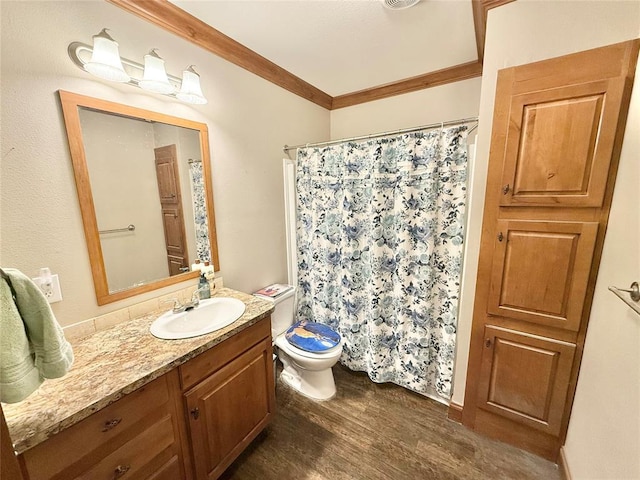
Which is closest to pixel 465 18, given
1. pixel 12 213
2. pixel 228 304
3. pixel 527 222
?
pixel 527 222

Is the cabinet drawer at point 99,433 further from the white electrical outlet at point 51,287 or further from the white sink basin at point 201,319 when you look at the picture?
the white electrical outlet at point 51,287

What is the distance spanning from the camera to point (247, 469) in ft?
4.57

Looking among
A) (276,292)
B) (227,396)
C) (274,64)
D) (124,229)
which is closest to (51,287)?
(124,229)

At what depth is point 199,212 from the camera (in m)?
1.63

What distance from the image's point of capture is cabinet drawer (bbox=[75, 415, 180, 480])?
85 cm

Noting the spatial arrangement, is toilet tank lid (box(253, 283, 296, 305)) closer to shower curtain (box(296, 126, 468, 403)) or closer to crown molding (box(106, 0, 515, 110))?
shower curtain (box(296, 126, 468, 403))

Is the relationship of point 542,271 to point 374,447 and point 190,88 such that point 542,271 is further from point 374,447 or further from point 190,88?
point 190,88

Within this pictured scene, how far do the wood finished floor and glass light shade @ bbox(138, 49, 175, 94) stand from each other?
2.02 m

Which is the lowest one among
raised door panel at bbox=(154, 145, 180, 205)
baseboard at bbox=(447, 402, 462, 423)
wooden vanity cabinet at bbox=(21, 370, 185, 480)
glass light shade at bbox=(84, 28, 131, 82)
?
baseboard at bbox=(447, 402, 462, 423)

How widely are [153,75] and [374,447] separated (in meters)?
2.31

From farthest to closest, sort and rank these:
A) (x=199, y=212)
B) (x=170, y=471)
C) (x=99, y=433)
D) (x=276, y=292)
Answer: (x=276, y=292) → (x=199, y=212) → (x=170, y=471) → (x=99, y=433)

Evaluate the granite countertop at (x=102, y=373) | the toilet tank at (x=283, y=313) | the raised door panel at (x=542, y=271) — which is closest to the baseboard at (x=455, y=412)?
the raised door panel at (x=542, y=271)

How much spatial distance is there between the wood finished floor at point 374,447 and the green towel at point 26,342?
1.13m

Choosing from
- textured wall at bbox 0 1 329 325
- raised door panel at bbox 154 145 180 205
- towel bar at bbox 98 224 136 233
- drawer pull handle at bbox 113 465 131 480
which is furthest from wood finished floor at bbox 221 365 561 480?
raised door panel at bbox 154 145 180 205
